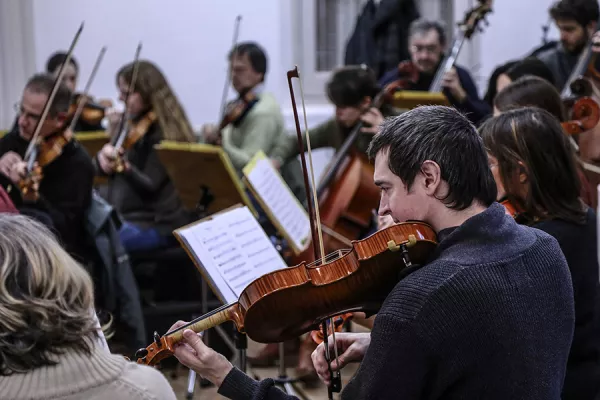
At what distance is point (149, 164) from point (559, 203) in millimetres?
2501

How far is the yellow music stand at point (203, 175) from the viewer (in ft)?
11.9

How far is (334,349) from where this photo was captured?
1775 millimetres

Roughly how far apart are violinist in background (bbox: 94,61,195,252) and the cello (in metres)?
2.48

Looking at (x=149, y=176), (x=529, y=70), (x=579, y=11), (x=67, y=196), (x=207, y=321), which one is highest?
(x=579, y=11)

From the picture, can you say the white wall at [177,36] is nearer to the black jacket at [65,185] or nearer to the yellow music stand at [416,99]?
the yellow music stand at [416,99]

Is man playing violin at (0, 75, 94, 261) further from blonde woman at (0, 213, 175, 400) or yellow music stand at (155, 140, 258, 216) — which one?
blonde woman at (0, 213, 175, 400)

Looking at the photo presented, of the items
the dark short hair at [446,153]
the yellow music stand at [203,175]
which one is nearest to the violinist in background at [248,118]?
the yellow music stand at [203,175]

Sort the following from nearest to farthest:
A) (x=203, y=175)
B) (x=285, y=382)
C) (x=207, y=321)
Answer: (x=207, y=321) < (x=285, y=382) < (x=203, y=175)

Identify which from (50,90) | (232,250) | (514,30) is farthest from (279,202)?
(514,30)

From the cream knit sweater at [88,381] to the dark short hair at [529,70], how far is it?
8.00ft

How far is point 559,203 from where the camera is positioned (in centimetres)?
212

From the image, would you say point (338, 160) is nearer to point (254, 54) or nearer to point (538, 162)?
point (254, 54)

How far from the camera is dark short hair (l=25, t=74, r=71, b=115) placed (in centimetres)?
354

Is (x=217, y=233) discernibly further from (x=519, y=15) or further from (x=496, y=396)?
(x=519, y=15)
